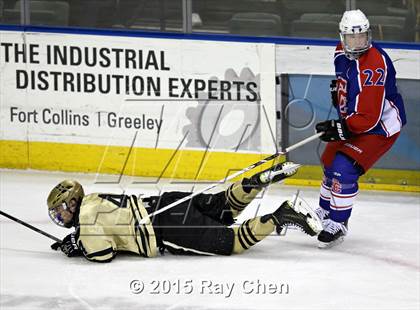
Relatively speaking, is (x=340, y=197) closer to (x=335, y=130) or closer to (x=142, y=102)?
(x=335, y=130)

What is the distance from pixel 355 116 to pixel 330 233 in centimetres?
67

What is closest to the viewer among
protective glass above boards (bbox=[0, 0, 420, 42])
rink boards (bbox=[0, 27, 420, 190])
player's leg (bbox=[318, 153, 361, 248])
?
player's leg (bbox=[318, 153, 361, 248])

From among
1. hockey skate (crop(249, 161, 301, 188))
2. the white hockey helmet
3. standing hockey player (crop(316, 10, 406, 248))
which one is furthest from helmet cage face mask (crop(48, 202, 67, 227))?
the white hockey helmet

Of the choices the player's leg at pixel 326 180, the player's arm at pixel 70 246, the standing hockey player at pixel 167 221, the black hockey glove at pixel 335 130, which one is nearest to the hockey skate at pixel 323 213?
the player's leg at pixel 326 180

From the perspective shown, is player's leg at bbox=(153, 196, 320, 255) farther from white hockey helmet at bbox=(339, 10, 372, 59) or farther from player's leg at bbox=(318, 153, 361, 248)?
white hockey helmet at bbox=(339, 10, 372, 59)

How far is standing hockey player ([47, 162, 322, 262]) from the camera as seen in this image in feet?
19.6

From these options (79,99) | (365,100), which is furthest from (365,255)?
(79,99)

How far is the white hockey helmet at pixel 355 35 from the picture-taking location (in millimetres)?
6238

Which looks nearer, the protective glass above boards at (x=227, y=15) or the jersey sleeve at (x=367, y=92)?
the jersey sleeve at (x=367, y=92)

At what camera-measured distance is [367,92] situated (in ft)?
20.5

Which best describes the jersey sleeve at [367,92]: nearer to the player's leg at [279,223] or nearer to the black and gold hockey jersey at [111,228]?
the player's leg at [279,223]

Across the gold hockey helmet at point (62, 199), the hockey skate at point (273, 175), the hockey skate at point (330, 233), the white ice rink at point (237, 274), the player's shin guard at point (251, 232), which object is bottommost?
the white ice rink at point (237, 274)

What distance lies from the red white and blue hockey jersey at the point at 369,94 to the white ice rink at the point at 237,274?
0.71 meters

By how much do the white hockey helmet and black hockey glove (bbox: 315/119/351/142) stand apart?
0.36 meters
